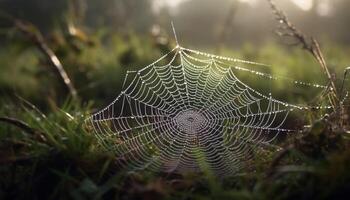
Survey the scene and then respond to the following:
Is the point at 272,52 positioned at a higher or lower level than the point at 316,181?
higher

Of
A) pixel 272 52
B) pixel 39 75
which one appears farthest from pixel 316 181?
pixel 272 52

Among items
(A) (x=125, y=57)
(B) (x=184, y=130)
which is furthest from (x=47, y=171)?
(A) (x=125, y=57)

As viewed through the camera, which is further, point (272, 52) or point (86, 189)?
point (272, 52)

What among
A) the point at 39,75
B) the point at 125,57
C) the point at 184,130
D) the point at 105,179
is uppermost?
the point at 125,57

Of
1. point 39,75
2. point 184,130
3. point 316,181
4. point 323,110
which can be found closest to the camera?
point 316,181

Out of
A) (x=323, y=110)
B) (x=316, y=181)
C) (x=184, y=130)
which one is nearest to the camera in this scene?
(x=316, y=181)

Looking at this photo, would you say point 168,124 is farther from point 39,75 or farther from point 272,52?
point 272,52

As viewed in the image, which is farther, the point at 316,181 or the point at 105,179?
the point at 105,179

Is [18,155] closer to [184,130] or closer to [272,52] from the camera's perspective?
[184,130]

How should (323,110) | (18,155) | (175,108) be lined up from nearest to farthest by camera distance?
(18,155), (323,110), (175,108)
